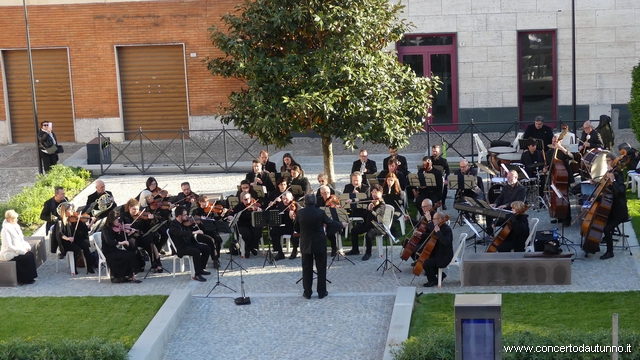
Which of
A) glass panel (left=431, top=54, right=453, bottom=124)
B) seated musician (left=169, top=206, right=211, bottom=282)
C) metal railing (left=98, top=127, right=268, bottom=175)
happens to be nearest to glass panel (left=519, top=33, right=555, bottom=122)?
glass panel (left=431, top=54, right=453, bottom=124)

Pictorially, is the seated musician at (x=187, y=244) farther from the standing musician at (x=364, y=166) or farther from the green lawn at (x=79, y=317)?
the standing musician at (x=364, y=166)

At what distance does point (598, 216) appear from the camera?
16641mm

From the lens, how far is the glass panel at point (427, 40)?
94.5 feet

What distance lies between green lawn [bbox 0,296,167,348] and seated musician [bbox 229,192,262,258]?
2782 mm

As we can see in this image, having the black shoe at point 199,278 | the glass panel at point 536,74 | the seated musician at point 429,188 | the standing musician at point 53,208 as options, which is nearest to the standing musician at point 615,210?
the seated musician at point 429,188

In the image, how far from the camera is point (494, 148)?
23062 mm

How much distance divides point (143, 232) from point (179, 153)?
10.3 metres

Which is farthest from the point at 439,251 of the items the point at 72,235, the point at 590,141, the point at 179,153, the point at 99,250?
the point at 179,153

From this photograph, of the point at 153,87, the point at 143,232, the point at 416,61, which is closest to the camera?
the point at 143,232

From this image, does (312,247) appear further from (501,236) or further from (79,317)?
(79,317)

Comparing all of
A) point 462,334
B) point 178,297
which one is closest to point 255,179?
point 178,297

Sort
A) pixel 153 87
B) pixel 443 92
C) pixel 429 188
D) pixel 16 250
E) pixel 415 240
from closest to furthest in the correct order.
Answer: pixel 415 240, pixel 16 250, pixel 429 188, pixel 443 92, pixel 153 87

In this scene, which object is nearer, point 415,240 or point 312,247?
point 312,247

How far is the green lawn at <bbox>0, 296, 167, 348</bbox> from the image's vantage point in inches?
564
